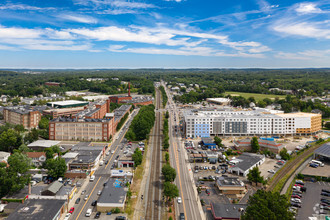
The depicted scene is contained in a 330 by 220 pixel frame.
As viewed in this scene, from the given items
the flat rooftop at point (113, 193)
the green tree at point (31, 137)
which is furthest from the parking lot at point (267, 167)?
the green tree at point (31, 137)

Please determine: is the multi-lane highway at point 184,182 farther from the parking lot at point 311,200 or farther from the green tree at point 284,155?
the green tree at point 284,155

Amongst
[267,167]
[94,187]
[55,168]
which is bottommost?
[94,187]

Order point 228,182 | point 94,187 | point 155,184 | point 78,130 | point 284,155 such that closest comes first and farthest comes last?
1. point 94,187
2. point 228,182
3. point 155,184
4. point 284,155
5. point 78,130

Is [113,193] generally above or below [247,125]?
below

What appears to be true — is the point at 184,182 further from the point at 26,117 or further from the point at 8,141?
the point at 26,117

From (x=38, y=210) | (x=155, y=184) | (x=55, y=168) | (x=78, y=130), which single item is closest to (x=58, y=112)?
(x=78, y=130)
